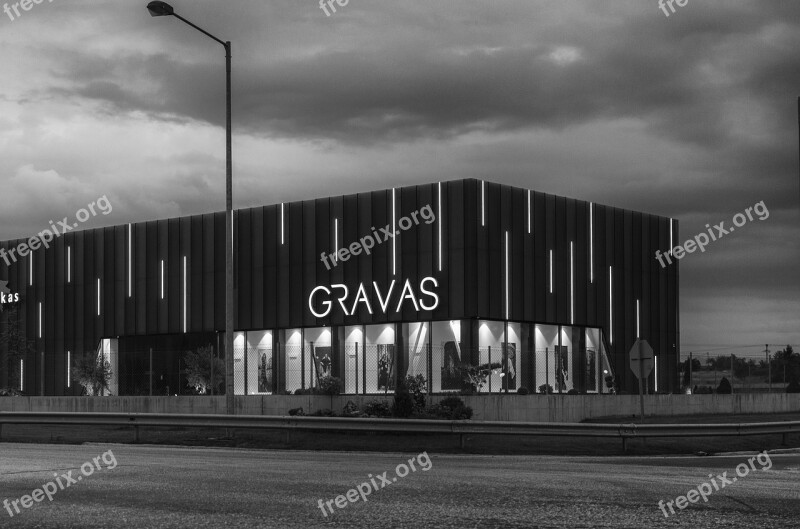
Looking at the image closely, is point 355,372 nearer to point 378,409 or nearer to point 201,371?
point 201,371

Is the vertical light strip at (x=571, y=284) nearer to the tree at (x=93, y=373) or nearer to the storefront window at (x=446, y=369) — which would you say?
the storefront window at (x=446, y=369)

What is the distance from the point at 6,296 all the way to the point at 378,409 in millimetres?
31767

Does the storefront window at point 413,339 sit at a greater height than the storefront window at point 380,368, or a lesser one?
greater

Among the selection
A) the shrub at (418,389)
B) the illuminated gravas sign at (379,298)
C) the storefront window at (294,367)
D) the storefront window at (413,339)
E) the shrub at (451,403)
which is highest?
the illuminated gravas sign at (379,298)

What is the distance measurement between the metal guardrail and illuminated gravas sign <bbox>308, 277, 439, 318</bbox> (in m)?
17.1

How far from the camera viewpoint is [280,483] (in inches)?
520

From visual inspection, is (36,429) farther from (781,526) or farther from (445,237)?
(781,526)

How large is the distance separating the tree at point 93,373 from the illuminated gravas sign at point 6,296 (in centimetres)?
1095

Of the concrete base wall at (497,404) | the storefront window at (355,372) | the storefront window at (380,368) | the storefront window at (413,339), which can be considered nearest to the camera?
the concrete base wall at (497,404)

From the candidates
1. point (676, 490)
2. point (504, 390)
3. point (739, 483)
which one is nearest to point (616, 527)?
point (676, 490)

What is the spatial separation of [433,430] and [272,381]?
52.2ft

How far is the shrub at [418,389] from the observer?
104 ft

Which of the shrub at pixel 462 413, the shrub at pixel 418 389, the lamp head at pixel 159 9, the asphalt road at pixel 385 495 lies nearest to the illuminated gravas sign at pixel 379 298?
the shrub at pixel 418 389

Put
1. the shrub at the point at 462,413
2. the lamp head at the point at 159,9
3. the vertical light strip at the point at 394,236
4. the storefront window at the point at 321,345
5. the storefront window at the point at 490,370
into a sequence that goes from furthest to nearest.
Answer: the vertical light strip at the point at 394,236 < the storefront window at the point at 321,345 < the storefront window at the point at 490,370 < the shrub at the point at 462,413 < the lamp head at the point at 159,9
